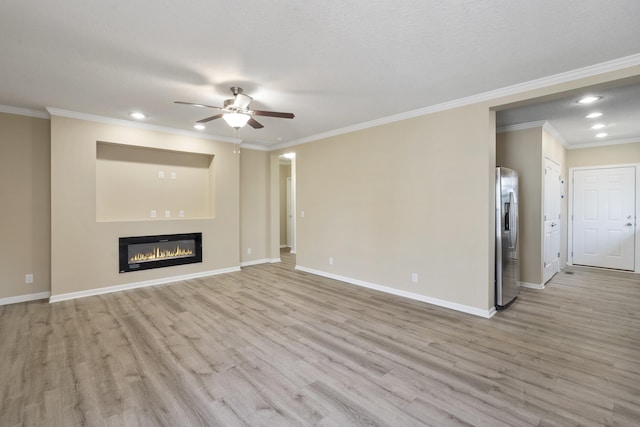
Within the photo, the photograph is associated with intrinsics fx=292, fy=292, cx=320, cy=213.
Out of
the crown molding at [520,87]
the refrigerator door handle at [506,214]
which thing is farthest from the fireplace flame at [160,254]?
the refrigerator door handle at [506,214]

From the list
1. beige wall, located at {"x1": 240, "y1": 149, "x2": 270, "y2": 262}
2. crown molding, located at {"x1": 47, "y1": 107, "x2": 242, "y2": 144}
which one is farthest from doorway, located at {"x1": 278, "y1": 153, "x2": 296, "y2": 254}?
crown molding, located at {"x1": 47, "y1": 107, "x2": 242, "y2": 144}

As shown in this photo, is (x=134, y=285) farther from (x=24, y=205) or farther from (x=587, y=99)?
(x=587, y=99)

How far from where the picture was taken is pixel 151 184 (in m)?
5.30

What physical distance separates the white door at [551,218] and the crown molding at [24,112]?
25.9 feet

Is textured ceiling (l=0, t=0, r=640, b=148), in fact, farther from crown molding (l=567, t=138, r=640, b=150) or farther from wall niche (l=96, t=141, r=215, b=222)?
crown molding (l=567, t=138, r=640, b=150)

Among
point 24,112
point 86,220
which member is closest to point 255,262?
point 86,220

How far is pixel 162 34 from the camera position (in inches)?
90.7

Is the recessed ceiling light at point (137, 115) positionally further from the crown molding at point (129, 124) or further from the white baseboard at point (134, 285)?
the white baseboard at point (134, 285)

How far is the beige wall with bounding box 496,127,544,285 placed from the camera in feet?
15.5

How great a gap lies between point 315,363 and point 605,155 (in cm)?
735

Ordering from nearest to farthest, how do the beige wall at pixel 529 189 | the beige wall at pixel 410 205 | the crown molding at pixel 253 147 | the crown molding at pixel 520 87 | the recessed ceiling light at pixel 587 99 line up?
the crown molding at pixel 520 87 → the recessed ceiling light at pixel 587 99 → the beige wall at pixel 410 205 → the beige wall at pixel 529 189 → the crown molding at pixel 253 147

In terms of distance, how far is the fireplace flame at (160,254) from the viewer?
4.96 metres

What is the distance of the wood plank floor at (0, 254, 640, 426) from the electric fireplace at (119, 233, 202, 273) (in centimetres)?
78

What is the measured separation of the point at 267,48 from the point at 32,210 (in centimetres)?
442
